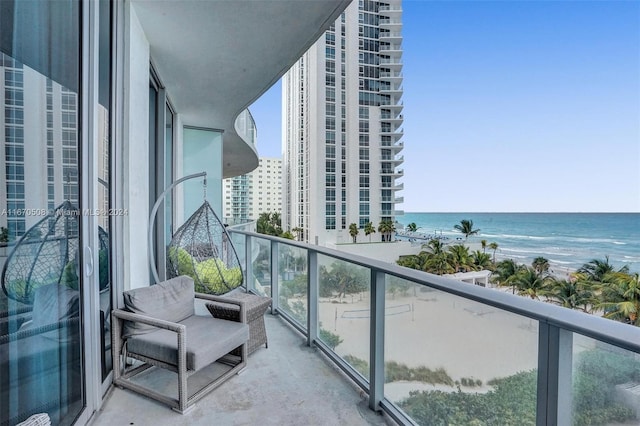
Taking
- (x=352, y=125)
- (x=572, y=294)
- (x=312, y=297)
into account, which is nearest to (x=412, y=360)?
(x=312, y=297)

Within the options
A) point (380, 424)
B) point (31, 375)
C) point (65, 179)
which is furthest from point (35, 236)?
point (380, 424)

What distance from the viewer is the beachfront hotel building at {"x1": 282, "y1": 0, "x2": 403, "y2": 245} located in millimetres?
31875

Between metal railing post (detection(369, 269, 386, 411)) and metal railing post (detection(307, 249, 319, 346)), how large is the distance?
3.25 ft

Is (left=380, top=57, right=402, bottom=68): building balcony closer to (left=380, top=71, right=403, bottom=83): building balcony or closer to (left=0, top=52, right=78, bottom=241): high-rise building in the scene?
(left=380, top=71, right=403, bottom=83): building balcony

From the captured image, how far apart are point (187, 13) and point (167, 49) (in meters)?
0.74

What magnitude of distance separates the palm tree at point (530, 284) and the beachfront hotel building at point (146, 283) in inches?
726

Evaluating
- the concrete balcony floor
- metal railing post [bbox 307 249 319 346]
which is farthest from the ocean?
the concrete balcony floor

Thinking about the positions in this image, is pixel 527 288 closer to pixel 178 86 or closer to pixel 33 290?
pixel 178 86

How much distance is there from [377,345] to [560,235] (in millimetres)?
43879

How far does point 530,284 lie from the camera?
60.2 ft

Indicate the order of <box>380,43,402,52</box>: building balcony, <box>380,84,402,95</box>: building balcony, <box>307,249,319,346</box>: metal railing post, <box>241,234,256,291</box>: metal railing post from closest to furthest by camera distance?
<box>307,249,319,346</box>: metal railing post
<box>241,234,256,291</box>: metal railing post
<box>380,84,402,95</box>: building balcony
<box>380,43,402,52</box>: building balcony

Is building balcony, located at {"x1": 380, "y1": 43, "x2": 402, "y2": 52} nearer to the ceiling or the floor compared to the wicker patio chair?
nearer to the ceiling

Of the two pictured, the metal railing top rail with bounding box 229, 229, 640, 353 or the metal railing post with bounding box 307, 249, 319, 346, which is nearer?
the metal railing top rail with bounding box 229, 229, 640, 353

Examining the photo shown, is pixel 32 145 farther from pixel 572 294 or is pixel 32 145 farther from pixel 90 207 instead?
pixel 572 294
